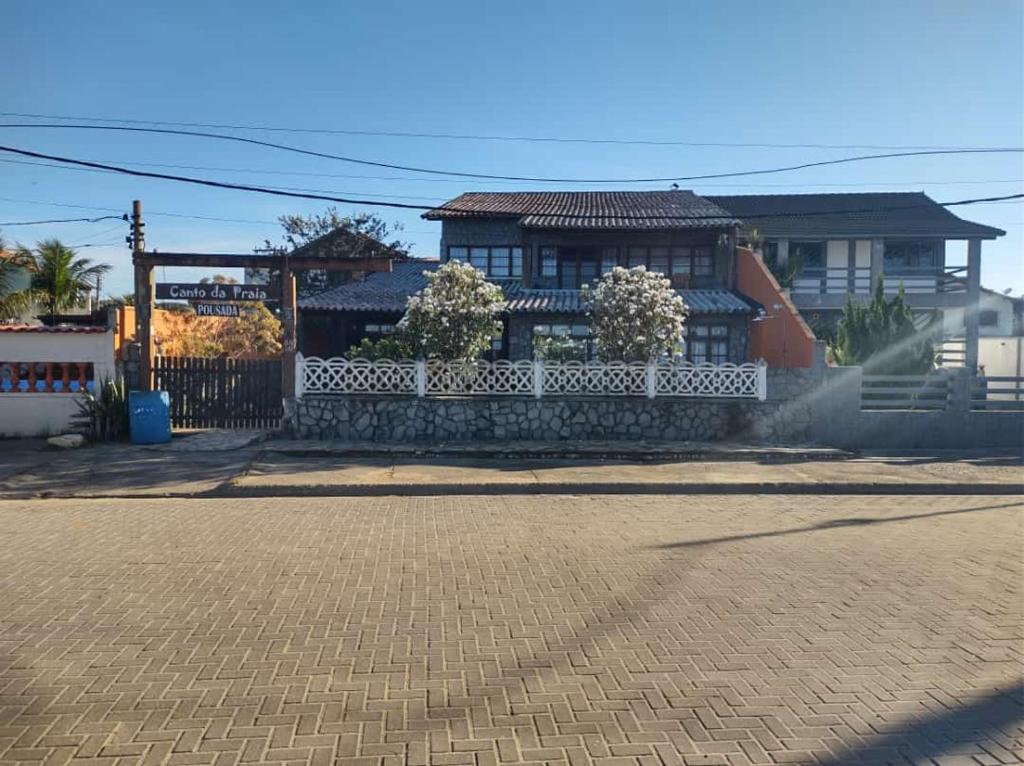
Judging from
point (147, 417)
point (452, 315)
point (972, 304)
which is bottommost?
point (147, 417)

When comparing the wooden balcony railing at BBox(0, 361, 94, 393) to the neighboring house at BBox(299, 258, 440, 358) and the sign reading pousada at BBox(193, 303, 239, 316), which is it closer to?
the sign reading pousada at BBox(193, 303, 239, 316)

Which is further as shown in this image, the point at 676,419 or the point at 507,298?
the point at 507,298

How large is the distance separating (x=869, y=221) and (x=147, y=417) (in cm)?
2612

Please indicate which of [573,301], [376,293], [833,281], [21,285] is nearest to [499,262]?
[573,301]

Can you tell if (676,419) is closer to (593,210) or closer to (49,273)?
(593,210)

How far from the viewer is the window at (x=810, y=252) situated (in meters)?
28.2

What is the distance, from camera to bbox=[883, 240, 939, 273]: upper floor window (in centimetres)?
2838

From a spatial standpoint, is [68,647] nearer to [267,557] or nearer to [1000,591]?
[267,557]

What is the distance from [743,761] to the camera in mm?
3143

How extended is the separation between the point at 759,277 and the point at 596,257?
4.86 meters

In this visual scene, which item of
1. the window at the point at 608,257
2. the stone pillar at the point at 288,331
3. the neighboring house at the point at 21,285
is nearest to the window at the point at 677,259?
the window at the point at 608,257

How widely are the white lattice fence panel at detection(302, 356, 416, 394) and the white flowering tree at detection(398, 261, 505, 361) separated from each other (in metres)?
0.68

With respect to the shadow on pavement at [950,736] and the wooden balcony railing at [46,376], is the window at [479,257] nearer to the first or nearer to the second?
the wooden balcony railing at [46,376]

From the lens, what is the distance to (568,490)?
10.1 metres
